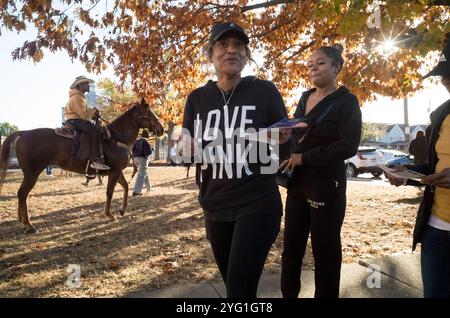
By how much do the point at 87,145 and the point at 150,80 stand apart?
2261mm

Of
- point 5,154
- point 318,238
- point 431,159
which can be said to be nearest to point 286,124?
point 431,159

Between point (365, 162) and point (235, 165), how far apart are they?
2184cm

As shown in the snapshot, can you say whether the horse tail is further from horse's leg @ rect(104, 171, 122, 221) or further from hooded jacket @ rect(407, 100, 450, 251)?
hooded jacket @ rect(407, 100, 450, 251)

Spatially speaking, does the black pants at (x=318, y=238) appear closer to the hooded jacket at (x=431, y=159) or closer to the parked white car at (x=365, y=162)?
the hooded jacket at (x=431, y=159)

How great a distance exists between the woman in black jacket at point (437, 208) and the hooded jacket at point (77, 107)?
7.17 meters

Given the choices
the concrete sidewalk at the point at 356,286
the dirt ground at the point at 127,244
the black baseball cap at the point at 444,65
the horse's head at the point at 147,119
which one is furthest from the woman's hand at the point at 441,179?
the horse's head at the point at 147,119

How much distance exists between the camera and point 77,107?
26.8 feet

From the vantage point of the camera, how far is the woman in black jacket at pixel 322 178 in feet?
9.61

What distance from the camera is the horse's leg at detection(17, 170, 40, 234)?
23.9 feet

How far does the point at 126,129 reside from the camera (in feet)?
29.6

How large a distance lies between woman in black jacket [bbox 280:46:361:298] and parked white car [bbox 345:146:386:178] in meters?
20.3

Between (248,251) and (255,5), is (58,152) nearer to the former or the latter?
(255,5)

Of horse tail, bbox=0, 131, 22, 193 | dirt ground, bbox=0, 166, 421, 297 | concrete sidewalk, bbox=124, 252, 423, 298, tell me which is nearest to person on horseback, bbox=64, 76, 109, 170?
horse tail, bbox=0, 131, 22, 193

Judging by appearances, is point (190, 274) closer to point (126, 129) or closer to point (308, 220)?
point (308, 220)
